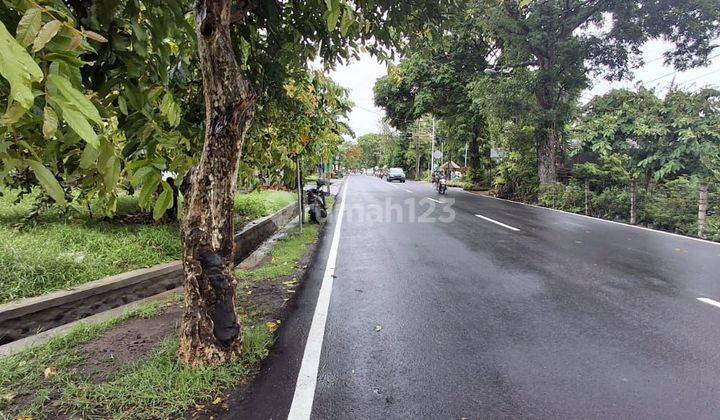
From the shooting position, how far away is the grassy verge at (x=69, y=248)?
14.4ft

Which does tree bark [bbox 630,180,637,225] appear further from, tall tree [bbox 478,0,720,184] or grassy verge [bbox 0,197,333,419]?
grassy verge [bbox 0,197,333,419]

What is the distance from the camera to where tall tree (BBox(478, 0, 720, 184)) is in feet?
47.9

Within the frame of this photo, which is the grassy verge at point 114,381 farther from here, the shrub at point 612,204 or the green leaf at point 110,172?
the shrub at point 612,204

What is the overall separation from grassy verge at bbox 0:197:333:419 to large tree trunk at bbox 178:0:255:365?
0.61 feet

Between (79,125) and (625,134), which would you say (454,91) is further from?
(79,125)

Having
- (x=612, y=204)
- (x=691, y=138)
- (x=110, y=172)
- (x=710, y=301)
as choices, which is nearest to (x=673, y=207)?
(x=691, y=138)

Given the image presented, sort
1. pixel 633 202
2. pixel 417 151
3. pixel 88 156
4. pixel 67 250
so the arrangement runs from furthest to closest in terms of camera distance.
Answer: pixel 417 151 < pixel 633 202 < pixel 67 250 < pixel 88 156

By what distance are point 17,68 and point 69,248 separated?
18.0 ft

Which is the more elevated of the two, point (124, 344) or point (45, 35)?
point (45, 35)

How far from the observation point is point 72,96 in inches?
40.2

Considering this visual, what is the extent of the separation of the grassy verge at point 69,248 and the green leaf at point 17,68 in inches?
169

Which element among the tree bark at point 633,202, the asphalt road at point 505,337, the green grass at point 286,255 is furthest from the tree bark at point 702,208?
the green grass at point 286,255

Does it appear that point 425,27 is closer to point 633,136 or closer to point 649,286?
point 649,286

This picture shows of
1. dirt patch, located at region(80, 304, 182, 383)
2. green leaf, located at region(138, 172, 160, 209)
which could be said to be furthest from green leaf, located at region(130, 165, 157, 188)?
dirt patch, located at region(80, 304, 182, 383)
